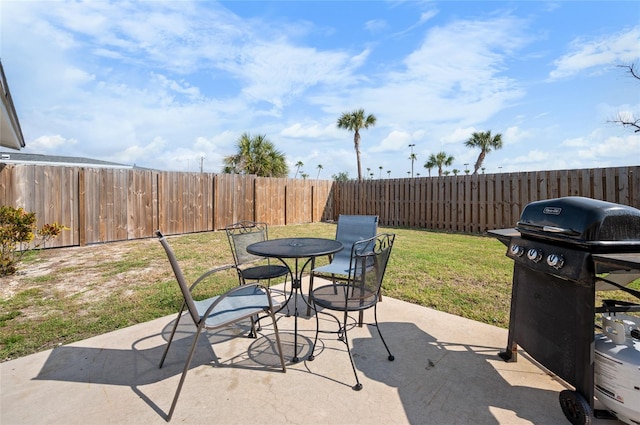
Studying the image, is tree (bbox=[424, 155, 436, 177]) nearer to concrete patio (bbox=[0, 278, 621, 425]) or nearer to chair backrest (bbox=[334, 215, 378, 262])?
chair backrest (bbox=[334, 215, 378, 262])

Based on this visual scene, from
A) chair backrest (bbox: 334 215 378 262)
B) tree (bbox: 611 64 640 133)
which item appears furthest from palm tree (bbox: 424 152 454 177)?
chair backrest (bbox: 334 215 378 262)

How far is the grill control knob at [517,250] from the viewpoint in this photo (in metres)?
1.68

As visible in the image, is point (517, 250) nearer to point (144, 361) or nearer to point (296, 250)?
point (296, 250)

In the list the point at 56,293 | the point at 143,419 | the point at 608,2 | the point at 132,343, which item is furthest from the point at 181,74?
the point at 608,2

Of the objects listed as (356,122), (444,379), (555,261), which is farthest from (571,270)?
(356,122)

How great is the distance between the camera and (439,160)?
117ft

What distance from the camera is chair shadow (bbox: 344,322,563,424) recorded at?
57.4 inches

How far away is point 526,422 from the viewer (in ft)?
4.56

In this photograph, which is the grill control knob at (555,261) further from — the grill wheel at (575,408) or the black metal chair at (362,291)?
the black metal chair at (362,291)

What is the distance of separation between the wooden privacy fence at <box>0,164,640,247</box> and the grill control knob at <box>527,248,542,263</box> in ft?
23.1

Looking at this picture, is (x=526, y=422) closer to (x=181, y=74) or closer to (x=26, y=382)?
(x=26, y=382)

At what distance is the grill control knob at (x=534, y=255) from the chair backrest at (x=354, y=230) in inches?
61.6

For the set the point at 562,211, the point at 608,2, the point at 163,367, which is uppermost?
the point at 608,2

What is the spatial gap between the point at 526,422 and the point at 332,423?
0.98m
